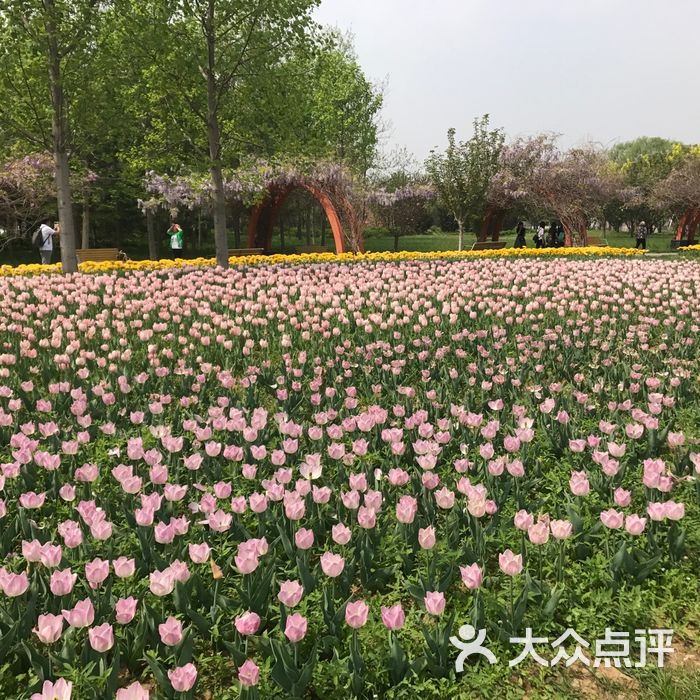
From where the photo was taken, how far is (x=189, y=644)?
6.75 feet

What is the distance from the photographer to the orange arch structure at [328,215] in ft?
67.4

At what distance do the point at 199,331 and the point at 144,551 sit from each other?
13.8 feet

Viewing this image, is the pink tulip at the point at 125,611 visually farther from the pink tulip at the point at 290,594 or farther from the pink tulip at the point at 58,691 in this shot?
the pink tulip at the point at 290,594

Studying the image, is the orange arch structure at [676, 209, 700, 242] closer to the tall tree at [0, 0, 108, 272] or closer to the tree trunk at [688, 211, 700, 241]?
the tree trunk at [688, 211, 700, 241]

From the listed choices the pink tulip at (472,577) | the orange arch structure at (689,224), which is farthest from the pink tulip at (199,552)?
the orange arch structure at (689,224)

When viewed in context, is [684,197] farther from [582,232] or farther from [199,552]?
[199,552]

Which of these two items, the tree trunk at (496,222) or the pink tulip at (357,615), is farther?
the tree trunk at (496,222)

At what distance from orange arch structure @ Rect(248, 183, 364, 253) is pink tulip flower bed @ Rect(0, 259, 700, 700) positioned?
14.6 metres

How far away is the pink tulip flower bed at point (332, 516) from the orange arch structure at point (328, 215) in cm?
1459

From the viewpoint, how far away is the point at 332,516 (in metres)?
3.08

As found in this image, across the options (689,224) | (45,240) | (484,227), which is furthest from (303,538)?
(689,224)

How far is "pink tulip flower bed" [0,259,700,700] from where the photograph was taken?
219 centimetres

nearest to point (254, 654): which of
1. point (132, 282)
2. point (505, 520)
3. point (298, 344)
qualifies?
point (505, 520)

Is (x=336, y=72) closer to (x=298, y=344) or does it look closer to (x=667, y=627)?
(x=298, y=344)
